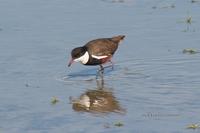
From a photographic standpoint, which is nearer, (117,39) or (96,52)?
(96,52)

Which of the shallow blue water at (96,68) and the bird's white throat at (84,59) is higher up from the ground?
the bird's white throat at (84,59)

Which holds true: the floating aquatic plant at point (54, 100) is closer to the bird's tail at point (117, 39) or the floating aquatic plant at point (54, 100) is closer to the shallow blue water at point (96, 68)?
the shallow blue water at point (96, 68)

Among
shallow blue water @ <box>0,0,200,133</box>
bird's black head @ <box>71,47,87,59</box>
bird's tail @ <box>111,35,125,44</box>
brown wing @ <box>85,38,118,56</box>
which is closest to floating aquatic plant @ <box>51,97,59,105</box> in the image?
shallow blue water @ <box>0,0,200,133</box>

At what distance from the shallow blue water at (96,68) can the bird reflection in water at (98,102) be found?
0.06m

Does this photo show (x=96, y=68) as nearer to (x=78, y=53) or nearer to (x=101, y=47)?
(x=101, y=47)

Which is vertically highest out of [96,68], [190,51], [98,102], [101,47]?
[101,47]

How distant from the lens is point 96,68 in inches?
544

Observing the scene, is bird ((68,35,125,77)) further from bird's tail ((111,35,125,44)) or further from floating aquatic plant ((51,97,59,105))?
floating aquatic plant ((51,97,59,105))

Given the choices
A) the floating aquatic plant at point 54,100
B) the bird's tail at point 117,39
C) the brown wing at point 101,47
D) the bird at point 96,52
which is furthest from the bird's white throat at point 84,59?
the floating aquatic plant at point 54,100

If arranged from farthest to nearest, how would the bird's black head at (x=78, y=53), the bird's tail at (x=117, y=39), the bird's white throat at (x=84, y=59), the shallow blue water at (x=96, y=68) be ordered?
the bird's tail at (x=117, y=39) → the bird's white throat at (x=84, y=59) → the bird's black head at (x=78, y=53) → the shallow blue water at (x=96, y=68)

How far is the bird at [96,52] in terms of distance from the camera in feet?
42.0

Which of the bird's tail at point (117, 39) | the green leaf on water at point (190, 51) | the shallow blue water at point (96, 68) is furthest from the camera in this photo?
the green leaf on water at point (190, 51)

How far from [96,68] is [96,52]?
720mm

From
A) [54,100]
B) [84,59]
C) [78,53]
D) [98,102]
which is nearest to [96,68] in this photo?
[84,59]
